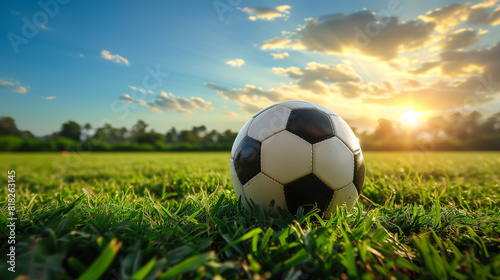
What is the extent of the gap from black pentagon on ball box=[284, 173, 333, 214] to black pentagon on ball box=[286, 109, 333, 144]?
0.91 feet

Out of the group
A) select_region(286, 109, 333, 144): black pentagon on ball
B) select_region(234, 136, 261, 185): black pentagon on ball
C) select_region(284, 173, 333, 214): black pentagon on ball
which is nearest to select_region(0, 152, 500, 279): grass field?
select_region(284, 173, 333, 214): black pentagon on ball

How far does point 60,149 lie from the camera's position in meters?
35.1

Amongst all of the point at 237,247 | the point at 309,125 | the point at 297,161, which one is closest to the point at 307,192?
the point at 297,161

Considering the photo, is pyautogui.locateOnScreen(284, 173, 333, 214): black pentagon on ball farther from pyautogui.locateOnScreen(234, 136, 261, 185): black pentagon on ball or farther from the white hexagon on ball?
pyautogui.locateOnScreen(234, 136, 261, 185): black pentagon on ball

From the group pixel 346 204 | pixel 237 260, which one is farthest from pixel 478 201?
pixel 237 260

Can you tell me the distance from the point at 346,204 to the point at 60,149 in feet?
138

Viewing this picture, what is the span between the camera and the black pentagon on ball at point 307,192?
5.94ft

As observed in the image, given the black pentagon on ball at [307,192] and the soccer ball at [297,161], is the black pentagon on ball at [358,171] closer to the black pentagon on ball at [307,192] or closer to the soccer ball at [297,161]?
the soccer ball at [297,161]

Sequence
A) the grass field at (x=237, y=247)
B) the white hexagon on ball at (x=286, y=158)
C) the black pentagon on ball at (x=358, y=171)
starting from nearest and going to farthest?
the grass field at (x=237, y=247) < the white hexagon on ball at (x=286, y=158) < the black pentagon on ball at (x=358, y=171)

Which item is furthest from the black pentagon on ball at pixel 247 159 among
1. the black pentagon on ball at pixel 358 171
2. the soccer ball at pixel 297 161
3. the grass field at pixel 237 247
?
the black pentagon on ball at pixel 358 171

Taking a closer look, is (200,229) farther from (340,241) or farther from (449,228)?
(449,228)

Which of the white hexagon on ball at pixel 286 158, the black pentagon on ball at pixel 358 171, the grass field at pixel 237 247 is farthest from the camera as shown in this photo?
the black pentagon on ball at pixel 358 171

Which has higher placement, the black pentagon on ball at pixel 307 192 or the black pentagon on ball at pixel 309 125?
the black pentagon on ball at pixel 309 125

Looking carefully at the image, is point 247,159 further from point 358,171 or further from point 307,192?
point 358,171
